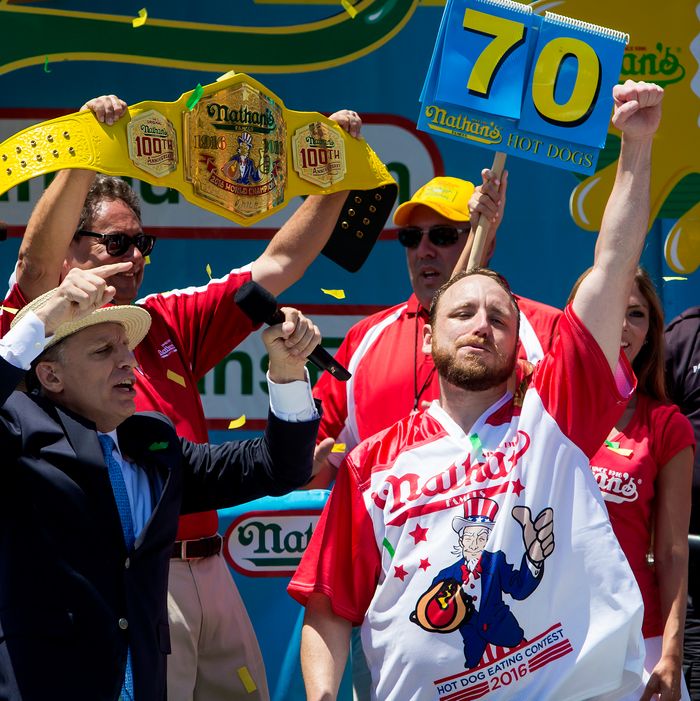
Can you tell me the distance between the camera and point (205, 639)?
11.4ft

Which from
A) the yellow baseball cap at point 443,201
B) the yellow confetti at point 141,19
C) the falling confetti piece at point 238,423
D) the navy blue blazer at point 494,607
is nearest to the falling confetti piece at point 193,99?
the yellow confetti at point 141,19

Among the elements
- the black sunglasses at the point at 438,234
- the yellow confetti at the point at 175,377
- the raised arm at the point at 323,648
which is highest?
the black sunglasses at the point at 438,234

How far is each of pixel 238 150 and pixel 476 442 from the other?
1.18 m

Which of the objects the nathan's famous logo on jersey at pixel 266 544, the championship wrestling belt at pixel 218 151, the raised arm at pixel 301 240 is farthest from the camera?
the nathan's famous logo on jersey at pixel 266 544

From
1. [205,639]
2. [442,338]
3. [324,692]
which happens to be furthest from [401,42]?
Answer: [324,692]

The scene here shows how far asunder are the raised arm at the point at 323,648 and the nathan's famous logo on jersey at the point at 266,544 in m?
1.50

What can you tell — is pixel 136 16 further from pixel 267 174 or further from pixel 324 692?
pixel 324 692

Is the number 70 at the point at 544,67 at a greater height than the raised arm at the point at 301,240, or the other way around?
the number 70 at the point at 544,67

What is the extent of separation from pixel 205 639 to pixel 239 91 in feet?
5.27

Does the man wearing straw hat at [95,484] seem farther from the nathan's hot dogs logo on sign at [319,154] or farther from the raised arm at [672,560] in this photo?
the raised arm at [672,560]

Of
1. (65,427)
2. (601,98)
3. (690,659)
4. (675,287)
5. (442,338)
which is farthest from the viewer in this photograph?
(675,287)

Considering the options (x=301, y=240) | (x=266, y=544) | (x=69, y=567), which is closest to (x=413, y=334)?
(x=301, y=240)

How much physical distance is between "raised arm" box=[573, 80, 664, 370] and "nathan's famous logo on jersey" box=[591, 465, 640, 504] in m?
0.72

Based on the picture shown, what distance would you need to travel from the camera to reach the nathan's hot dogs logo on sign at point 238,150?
3.34 m
